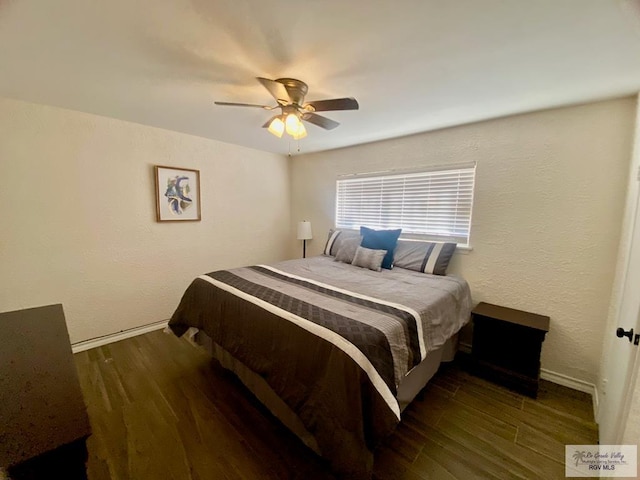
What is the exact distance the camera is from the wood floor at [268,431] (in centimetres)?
140

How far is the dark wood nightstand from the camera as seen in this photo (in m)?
1.98

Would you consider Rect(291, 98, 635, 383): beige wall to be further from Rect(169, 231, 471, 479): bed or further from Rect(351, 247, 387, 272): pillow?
Rect(351, 247, 387, 272): pillow

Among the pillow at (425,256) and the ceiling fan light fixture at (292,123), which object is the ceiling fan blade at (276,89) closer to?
the ceiling fan light fixture at (292,123)

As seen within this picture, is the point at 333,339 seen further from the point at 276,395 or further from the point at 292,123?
the point at 292,123

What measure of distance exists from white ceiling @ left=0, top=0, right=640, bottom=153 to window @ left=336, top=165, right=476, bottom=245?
2.46ft

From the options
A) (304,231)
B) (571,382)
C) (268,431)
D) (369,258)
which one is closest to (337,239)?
(304,231)

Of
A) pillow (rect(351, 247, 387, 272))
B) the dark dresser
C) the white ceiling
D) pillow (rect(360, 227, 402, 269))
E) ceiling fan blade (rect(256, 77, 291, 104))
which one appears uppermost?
the white ceiling

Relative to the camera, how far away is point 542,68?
1.53 m

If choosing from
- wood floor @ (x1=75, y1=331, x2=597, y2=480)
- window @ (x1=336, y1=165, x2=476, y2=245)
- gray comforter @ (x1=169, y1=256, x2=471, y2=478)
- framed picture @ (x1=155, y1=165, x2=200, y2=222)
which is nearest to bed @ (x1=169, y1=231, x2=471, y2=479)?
gray comforter @ (x1=169, y1=256, x2=471, y2=478)

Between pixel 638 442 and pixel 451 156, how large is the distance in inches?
92.5

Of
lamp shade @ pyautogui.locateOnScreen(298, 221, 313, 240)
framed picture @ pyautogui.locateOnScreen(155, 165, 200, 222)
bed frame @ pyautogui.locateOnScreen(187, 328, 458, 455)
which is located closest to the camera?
bed frame @ pyautogui.locateOnScreen(187, 328, 458, 455)

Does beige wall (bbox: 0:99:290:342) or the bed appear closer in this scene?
the bed

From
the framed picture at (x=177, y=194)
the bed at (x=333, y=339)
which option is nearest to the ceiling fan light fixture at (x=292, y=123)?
the bed at (x=333, y=339)

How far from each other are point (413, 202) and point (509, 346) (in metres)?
1.67
